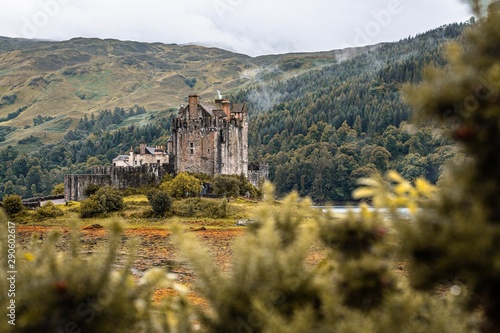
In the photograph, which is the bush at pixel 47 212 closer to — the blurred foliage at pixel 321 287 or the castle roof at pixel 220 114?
the castle roof at pixel 220 114

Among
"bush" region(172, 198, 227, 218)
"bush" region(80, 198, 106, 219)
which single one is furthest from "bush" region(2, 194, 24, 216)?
"bush" region(172, 198, 227, 218)

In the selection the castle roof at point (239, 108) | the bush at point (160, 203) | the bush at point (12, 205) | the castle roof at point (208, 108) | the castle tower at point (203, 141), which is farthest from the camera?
the castle roof at point (239, 108)

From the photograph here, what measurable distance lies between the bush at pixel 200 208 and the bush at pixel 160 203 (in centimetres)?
192

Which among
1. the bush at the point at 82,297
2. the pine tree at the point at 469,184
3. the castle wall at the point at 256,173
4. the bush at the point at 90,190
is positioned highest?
the pine tree at the point at 469,184

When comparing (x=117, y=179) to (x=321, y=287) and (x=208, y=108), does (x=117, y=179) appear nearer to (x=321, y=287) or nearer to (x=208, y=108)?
(x=208, y=108)

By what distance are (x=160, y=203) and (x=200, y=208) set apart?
4.96 metres

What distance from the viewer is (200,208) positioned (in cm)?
7481

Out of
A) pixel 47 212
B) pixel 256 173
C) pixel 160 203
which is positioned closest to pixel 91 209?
pixel 47 212

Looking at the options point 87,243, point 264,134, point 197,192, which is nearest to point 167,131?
point 264,134

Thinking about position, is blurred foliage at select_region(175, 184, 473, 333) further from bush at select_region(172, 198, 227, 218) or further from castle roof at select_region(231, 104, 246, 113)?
castle roof at select_region(231, 104, 246, 113)

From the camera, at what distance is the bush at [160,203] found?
7162 centimetres

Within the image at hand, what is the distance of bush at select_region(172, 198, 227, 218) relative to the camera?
72.6 meters

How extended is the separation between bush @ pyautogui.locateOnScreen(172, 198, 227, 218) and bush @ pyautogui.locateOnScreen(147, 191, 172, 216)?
192cm

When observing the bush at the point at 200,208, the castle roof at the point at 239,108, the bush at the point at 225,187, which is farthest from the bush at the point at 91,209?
the castle roof at the point at 239,108
